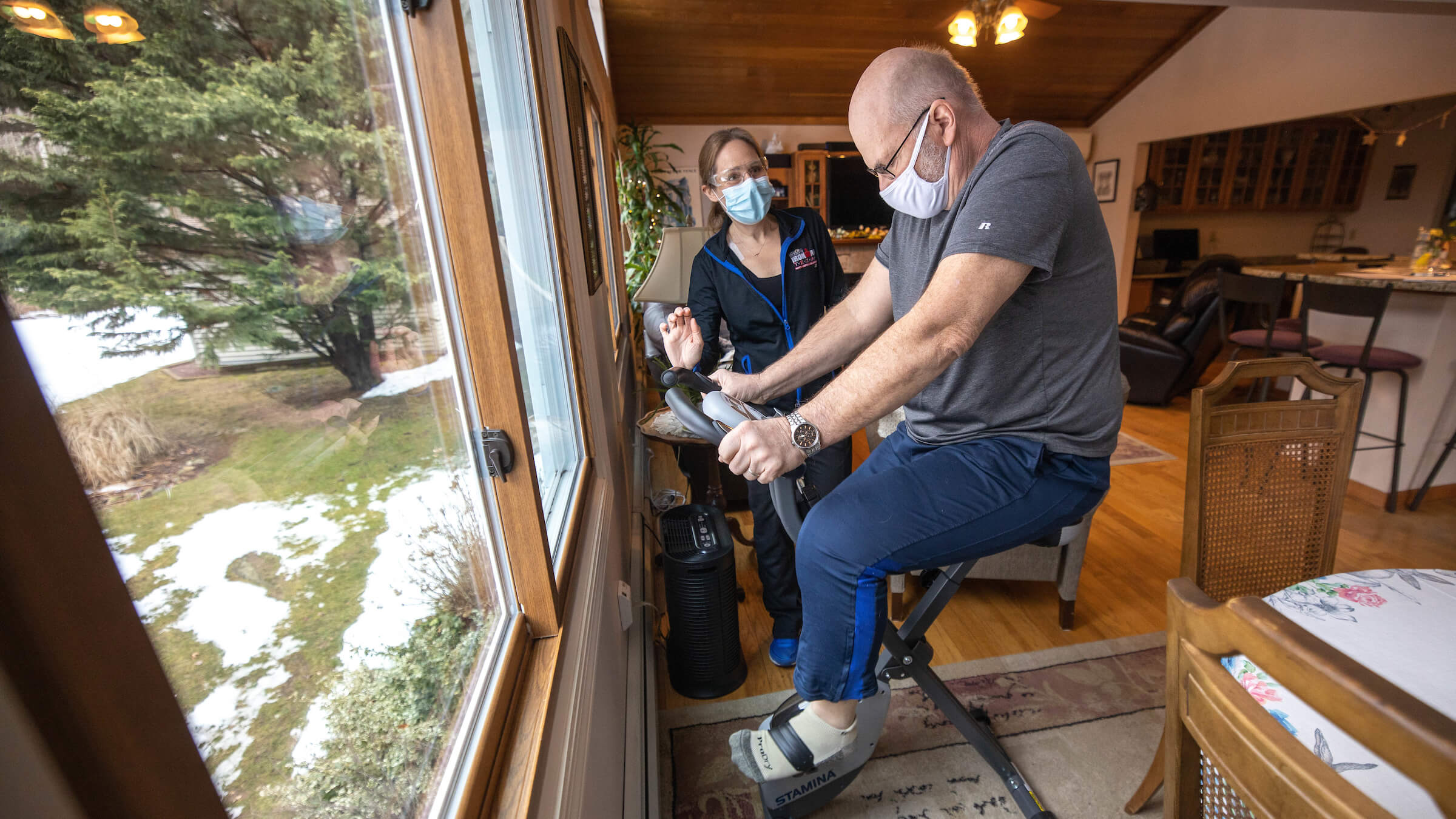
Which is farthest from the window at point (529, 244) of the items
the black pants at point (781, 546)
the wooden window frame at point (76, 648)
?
the wooden window frame at point (76, 648)

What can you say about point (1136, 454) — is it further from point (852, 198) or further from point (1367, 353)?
point (852, 198)

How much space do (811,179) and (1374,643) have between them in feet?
22.4

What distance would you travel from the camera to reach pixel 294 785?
469mm

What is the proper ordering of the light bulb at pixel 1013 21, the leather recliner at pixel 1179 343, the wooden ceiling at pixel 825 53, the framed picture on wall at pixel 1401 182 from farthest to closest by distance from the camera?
the framed picture on wall at pixel 1401 182 → the wooden ceiling at pixel 825 53 → the leather recliner at pixel 1179 343 → the light bulb at pixel 1013 21

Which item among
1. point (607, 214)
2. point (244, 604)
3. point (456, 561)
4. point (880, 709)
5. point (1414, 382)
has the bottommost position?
point (880, 709)

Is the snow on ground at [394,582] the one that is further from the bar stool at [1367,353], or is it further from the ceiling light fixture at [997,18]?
the ceiling light fixture at [997,18]

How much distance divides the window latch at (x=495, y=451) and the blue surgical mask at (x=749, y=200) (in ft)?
4.20

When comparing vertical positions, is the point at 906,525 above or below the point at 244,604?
below

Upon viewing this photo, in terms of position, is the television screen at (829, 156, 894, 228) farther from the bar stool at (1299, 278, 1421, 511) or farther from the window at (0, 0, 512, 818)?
the window at (0, 0, 512, 818)

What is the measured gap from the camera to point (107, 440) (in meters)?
0.31

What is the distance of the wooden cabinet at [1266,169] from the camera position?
6965 millimetres

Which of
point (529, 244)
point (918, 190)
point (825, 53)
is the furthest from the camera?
point (825, 53)

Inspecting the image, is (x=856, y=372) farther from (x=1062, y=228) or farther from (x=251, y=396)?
(x=251, y=396)

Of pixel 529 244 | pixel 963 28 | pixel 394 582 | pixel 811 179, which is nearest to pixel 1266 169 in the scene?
pixel 811 179
